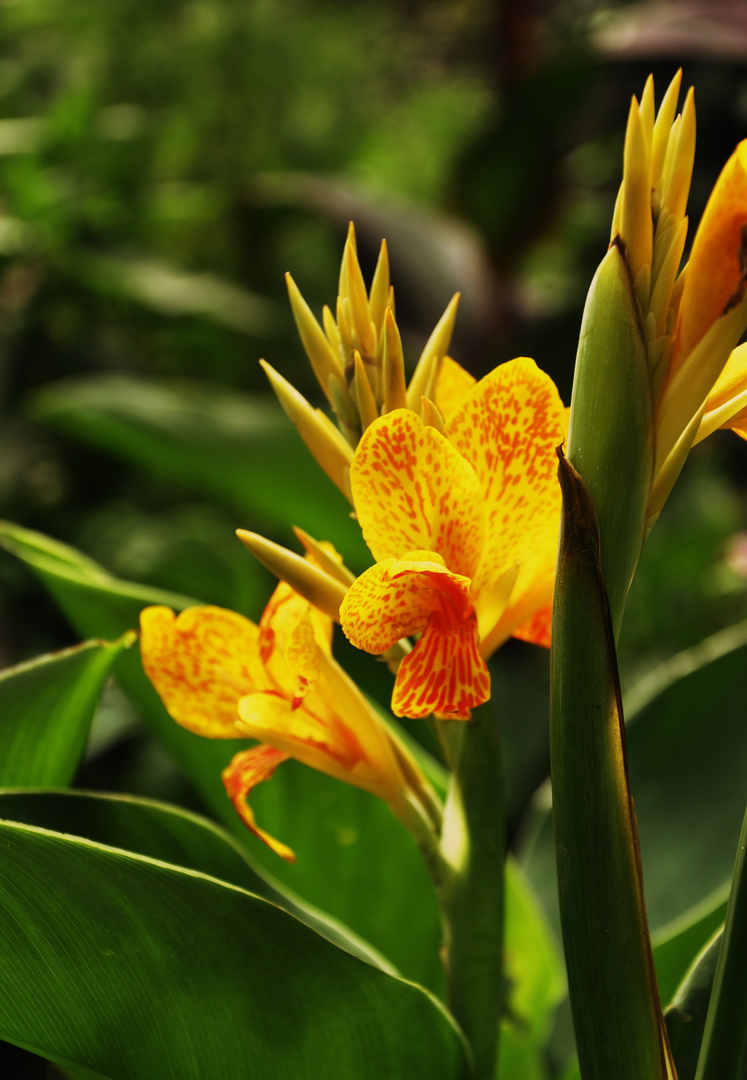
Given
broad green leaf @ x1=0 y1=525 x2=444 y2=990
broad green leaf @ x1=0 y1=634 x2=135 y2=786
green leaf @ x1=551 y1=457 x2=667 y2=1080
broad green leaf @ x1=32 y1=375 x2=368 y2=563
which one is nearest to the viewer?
green leaf @ x1=551 y1=457 x2=667 y2=1080

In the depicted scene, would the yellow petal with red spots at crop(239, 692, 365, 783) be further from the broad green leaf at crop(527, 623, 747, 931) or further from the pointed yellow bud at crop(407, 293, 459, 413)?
the broad green leaf at crop(527, 623, 747, 931)

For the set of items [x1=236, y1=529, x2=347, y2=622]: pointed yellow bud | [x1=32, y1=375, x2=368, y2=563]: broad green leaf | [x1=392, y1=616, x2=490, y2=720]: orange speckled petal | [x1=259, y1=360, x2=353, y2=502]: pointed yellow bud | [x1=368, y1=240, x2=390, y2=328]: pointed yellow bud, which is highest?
[x1=32, y1=375, x2=368, y2=563]: broad green leaf

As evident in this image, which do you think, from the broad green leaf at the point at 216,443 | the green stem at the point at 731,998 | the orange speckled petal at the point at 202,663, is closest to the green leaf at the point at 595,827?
the green stem at the point at 731,998

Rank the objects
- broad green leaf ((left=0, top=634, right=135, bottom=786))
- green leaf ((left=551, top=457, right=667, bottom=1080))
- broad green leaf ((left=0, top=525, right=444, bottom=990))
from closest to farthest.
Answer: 1. green leaf ((left=551, top=457, right=667, bottom=1080))
2. broad green leaf ((left=0, top=634, right=135, bottom=786))
3. broad green leaf ((left=0, top=525, right=444, bottom=990))

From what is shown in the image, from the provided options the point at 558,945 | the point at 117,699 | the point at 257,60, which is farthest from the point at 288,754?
the point at 257,60

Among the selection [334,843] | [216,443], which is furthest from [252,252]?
[334,843]

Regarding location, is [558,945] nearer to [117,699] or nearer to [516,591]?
[516,591]

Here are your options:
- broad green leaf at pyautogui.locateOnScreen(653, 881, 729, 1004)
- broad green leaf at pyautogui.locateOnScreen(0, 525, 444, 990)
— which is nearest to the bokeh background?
broad green leaf at pyautogui.locateOnScreen(0, 525, 444, 990)
